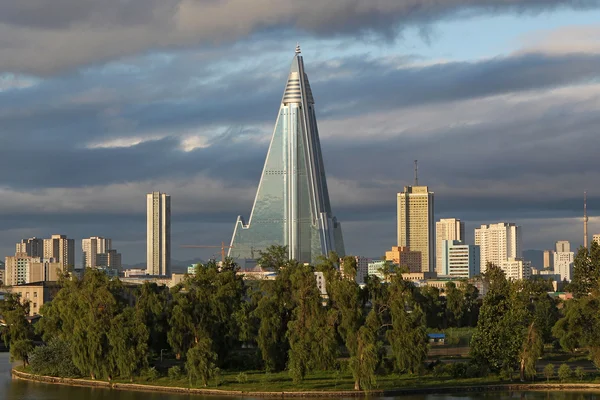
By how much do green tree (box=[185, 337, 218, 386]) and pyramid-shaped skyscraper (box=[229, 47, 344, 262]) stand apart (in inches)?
3468

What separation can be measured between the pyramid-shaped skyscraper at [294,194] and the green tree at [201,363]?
289 feet

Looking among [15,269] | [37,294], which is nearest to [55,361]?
[37,294]

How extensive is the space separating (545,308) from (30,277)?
104 meters

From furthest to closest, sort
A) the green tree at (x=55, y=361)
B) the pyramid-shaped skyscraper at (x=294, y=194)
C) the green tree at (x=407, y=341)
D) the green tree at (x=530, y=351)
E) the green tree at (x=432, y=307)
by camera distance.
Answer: the pyramid-shaped skyscraper at (x=294, y=194) → the green tree at (x=432, y=307) → the green tree at (x=55, y=361) → the green tree at (x=407, y=341) → the green tree at (x=530, y=351)

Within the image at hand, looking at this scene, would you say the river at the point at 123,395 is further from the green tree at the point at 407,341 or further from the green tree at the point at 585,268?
the green tree at the point at 585,268

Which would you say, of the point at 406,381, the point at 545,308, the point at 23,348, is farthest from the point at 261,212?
the point at 406,381

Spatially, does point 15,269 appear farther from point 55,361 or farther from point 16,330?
point 55,361

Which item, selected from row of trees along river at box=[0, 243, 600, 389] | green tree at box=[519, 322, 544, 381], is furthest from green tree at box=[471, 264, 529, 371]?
green tree at box=[519, 322, 544, 381]

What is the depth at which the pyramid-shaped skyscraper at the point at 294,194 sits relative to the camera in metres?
141

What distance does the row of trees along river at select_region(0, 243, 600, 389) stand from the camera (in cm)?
5312

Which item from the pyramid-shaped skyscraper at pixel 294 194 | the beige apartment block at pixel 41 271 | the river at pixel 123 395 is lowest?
the river at pixel 123 395

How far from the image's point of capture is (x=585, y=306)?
58.6 meters

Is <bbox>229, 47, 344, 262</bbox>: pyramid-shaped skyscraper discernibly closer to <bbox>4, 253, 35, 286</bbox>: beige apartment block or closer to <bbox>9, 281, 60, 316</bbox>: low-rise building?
<bbox>9, 281, 60, 316</bbox>: low-rise building

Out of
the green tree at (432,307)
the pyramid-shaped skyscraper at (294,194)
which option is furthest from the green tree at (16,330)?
the pyramid-shaped skyscraper at (294,194)
